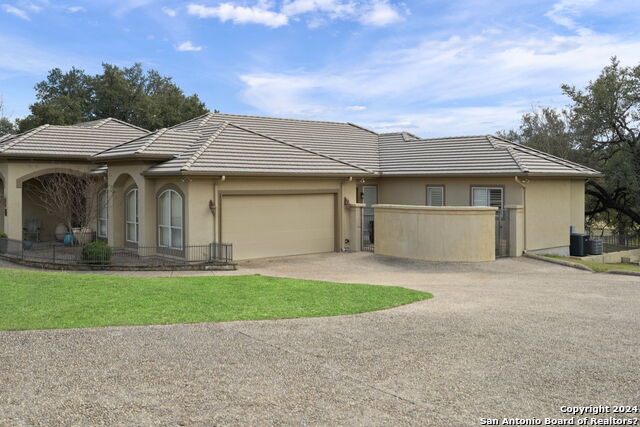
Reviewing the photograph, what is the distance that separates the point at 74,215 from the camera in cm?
2566

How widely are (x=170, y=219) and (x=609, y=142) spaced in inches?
1041

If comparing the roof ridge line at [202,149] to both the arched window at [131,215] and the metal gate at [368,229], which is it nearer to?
the arched window at [131,215]

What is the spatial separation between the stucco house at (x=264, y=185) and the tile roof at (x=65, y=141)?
0.06 m

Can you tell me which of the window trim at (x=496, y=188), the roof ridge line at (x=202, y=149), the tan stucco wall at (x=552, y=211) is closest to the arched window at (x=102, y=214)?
the roof ridge line at (x=202, y=149)

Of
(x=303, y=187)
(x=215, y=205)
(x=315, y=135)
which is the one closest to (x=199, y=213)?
(x=215, y=205)

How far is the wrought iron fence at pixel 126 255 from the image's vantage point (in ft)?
61.0

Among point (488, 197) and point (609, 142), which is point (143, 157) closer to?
point (488, 197)

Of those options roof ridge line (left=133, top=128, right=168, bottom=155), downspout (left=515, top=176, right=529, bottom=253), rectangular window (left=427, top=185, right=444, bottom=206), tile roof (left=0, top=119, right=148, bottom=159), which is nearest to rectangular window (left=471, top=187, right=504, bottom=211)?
downspout (left=515, top=176, right=529, bottom=253)

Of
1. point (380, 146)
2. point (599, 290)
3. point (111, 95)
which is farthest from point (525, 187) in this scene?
point (111, 95)

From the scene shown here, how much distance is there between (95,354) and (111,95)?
52.4 m

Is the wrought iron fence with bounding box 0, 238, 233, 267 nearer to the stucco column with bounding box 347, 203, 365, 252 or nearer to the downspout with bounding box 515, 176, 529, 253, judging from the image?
the stucco column with bounding box 347, 203, 365, 252

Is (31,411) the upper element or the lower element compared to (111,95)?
lower

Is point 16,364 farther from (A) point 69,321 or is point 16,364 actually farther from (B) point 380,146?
(B) point 380,146

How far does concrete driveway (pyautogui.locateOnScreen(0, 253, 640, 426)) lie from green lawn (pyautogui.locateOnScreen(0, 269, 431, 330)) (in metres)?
0.59
